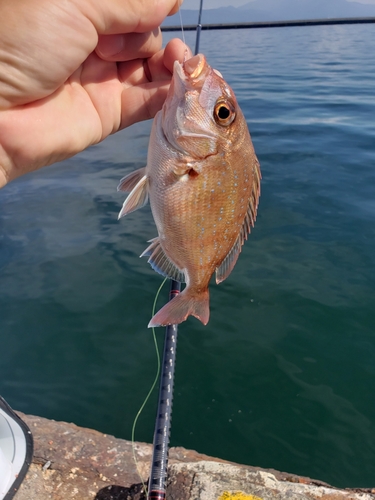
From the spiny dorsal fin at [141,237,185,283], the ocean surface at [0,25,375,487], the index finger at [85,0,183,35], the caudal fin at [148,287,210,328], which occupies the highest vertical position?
the index finger at [85,0,183,35]

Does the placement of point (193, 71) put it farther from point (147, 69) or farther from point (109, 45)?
point (147, 69)

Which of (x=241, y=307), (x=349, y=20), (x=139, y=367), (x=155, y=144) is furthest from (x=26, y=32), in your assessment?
(x=349, y=20)

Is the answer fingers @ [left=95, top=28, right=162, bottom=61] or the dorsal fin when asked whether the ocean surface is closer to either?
the dorsal fin

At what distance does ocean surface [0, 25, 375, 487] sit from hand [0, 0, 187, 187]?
240cm

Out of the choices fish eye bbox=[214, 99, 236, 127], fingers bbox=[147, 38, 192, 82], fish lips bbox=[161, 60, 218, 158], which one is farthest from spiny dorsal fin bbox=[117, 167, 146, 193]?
fingers bbox=[147, 38, 192, 82]

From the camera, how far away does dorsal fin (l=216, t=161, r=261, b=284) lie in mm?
2025

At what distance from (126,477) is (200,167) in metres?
1.99

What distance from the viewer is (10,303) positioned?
487cm

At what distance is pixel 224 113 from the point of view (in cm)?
194

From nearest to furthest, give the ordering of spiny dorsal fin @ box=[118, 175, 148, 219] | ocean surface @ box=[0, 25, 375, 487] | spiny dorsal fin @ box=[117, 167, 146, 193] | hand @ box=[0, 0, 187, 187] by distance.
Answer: hand @ box=[0, 0, 187, 187]
spiny dorsal fin @ box=[118, 175, 148, 219]
spiny dorsal fin @ box=[117, 167, 146, 193]
ocean surface @ box=[0, 25, 375, 487]

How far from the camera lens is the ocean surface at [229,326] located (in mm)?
3605

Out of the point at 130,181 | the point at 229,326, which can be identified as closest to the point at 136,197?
the point at 130,181

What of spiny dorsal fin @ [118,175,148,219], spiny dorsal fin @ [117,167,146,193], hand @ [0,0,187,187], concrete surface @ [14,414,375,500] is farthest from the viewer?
concrete surface @ [14,414,375,500]

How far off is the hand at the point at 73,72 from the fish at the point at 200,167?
419 mm
